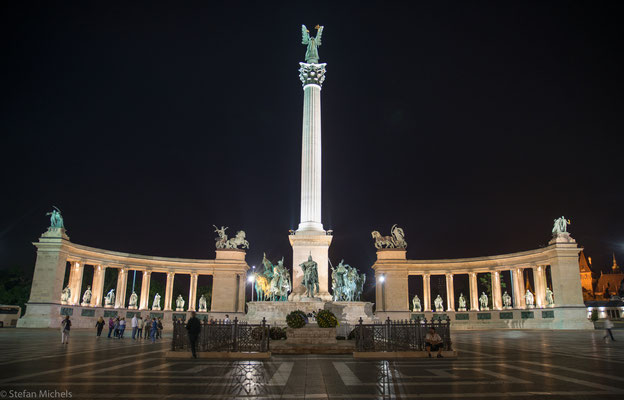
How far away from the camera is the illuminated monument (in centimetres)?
4375

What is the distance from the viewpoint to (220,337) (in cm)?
2059

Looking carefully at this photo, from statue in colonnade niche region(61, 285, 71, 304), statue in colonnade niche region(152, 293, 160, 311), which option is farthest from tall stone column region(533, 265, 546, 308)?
statue in colonnade niche region(61, 285, 71, 304)

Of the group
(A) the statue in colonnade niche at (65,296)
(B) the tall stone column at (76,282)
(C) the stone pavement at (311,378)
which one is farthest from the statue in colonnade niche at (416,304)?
(C) the stone pavement at (311,378)

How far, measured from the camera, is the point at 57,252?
188 ft

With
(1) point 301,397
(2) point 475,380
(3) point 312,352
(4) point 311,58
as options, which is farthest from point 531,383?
(4) point 311,58

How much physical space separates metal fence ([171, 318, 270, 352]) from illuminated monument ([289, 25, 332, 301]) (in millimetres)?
20685

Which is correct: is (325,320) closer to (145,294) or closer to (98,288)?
(98,288)

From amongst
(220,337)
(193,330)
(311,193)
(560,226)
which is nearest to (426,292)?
(560,226)

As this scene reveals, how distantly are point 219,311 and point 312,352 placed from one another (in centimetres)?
5148

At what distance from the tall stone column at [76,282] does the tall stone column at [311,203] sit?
3657 centimetres

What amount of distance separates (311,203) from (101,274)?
39.6m

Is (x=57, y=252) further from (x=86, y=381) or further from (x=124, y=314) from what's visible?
(x=86, y=381)

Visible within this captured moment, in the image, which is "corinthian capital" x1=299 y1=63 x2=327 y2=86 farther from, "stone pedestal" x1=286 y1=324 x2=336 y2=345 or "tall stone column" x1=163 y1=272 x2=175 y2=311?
"tall stone column" x1=163 y1=272 x2=175 y2=311

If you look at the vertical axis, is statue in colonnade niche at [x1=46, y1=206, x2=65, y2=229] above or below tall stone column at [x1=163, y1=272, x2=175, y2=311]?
above
